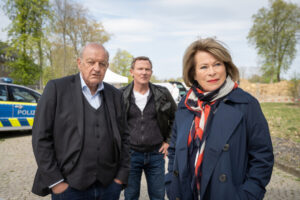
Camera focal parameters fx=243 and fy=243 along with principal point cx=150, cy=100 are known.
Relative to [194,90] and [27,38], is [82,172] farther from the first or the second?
[27,38]

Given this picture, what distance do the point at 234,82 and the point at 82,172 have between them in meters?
1.36

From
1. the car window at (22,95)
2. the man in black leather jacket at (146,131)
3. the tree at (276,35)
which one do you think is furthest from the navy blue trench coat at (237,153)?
the tree at (276,35)

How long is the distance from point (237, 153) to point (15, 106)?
28.0ft

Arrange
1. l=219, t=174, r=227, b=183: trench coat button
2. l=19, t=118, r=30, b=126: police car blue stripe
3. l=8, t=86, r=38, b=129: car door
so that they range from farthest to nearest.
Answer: l=19, t=118, r=30, b=126: police car blue stripe → l=8, t=86, r=38, b=129: car door → l=219, t=174, r=227, b=183: trench coat button

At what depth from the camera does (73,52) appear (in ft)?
101

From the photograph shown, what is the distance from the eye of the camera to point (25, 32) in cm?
1510

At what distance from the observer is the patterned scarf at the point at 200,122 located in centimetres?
170

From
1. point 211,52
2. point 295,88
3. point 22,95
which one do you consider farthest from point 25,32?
point 295,88

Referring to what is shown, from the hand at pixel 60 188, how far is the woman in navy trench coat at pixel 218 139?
Answer: 81 centimetres

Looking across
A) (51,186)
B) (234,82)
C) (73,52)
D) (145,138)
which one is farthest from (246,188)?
(73,52)

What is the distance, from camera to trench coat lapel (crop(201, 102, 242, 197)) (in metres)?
1.57

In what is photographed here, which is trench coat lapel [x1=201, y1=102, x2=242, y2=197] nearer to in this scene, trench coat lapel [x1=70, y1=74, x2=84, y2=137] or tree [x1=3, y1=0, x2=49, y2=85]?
trench coat lapel [x1=70, y1=74, x2=84, y2=137]

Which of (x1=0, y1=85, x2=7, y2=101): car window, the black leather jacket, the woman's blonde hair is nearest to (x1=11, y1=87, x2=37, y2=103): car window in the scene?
(x1=0, y1=85, x2=7, y2=101): car window

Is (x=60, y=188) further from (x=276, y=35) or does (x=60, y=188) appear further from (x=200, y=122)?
(x=276, y=35)
